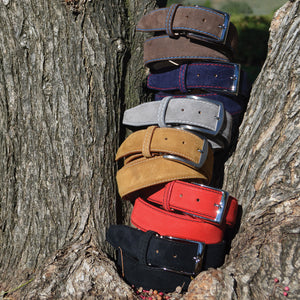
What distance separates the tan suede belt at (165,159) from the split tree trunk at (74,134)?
0.22 metres

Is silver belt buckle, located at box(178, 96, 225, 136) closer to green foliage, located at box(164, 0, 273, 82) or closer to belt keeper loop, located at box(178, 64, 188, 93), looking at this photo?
belt keeper loop, located at box(178, 64, 188, 93)

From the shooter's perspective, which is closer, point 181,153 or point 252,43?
point 181,153

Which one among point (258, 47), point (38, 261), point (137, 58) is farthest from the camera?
point (258, 47)

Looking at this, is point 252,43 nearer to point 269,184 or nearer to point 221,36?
point 221,36

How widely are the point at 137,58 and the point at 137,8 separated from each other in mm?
321

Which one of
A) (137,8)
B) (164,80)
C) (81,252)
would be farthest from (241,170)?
(137,8)

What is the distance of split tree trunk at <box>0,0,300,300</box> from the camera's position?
1942 mm

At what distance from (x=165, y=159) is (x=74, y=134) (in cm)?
58

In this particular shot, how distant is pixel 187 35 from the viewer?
2105mm

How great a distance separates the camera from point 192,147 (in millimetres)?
1972

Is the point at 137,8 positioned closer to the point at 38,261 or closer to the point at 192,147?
the point at 192,147

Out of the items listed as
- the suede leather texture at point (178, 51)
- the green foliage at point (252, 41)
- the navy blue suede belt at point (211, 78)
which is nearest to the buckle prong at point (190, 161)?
the navy blue suede belt at point (211, 78)

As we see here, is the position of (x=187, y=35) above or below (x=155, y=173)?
above

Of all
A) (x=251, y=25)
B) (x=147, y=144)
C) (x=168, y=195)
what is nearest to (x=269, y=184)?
(x=168, y=195)
